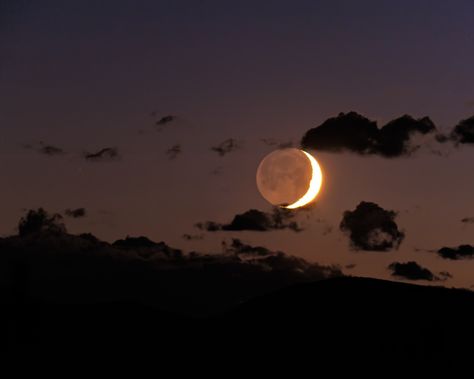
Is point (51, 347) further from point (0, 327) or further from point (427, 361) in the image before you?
point (427, 361)

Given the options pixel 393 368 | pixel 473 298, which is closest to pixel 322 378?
pixel 393 368

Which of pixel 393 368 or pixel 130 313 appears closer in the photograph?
pixel 393 368

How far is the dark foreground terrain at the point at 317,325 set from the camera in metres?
85.7

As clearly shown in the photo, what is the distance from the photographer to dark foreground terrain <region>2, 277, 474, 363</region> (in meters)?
85.7

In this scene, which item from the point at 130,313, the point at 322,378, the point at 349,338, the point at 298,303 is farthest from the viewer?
the point at 130,313

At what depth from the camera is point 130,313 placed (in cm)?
12206

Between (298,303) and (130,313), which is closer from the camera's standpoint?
(298,303)

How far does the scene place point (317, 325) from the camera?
91812mm

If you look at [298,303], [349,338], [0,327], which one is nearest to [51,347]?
[0,327]

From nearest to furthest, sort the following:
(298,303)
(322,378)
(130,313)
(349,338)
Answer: (322,378) < (349,338) < (298,303) < (130,313)

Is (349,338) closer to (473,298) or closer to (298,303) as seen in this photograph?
(298,303)

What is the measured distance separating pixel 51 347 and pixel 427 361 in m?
44.4

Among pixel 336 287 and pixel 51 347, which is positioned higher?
pixel 336 287

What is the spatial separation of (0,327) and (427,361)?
2022 inches
